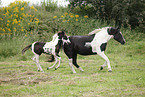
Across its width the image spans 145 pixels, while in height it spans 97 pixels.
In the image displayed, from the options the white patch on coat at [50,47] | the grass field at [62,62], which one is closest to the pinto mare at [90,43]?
the white patch on coat at [50,47]

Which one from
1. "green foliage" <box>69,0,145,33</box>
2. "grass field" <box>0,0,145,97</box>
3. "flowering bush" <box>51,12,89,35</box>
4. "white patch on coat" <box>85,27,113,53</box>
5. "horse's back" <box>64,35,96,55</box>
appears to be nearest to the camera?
"grass field" <box>0,0,145,97</box>

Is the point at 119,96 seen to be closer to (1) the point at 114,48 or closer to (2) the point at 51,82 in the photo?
(2) the point at 51,82

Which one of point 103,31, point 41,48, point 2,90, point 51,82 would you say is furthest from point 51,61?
point 2,90

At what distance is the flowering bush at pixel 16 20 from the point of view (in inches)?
561

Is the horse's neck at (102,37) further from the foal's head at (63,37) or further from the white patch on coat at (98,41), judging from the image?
the foal's head at (63,37)

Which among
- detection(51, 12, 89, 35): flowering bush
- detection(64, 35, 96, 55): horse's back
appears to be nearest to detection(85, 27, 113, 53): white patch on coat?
detection(64, 35, 96, 55): horse's back

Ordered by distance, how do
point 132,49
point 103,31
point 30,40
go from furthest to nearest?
point 30,40, point 132,49, point 103,31

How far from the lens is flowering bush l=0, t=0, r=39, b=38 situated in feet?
46.8

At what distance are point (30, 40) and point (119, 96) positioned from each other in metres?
9.86

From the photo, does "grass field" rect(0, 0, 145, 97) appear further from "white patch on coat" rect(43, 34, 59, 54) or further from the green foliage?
"white patch on coat" rect(43, 34, 59, 54)

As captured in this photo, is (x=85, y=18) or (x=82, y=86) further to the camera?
(x=85, y=18)

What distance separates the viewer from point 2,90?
200 inches

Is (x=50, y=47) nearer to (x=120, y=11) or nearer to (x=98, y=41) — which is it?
(x=98, y=41)

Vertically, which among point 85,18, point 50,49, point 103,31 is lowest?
point 50,49
